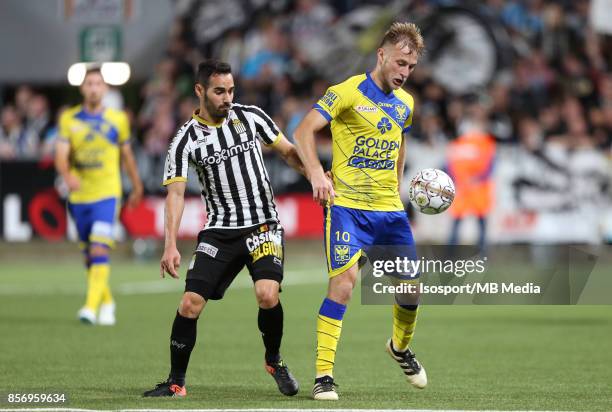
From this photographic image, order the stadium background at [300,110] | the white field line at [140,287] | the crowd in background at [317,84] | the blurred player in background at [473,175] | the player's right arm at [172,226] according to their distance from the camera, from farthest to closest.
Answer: the crowd in background at [317,84] < the blurred player in background at [473,175] < the white field line at [140,287] < the stadium background at [300,110] < the player's right arm at [172,226]

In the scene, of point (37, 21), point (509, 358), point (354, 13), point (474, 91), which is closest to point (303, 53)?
point (354, 13)

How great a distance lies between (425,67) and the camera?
23125 mm

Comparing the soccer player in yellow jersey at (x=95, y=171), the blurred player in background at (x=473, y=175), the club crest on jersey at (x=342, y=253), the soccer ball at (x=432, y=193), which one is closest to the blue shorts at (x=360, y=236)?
the club crest on jersey at (x=342, y=253)

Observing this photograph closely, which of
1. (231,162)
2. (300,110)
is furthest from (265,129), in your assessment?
(300,110)

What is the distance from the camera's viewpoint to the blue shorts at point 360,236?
8.12 m

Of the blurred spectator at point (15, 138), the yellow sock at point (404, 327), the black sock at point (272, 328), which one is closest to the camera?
the black sock at point (272, 328)

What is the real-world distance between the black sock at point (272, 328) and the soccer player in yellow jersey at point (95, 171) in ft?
16.2

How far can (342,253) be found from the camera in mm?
8117

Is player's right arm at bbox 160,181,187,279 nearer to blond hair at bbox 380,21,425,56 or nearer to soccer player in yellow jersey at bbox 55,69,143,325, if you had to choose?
blond hair at bbox 380,21,425,56

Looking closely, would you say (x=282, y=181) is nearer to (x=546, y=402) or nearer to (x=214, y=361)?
(x=214, y=361)

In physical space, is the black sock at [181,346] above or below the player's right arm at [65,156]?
below

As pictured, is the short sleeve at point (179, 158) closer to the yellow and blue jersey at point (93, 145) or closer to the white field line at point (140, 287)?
the yellow and blue jersey at point (93, 145)

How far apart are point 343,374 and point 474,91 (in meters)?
14.4

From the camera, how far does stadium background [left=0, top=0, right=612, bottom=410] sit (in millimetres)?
16344
